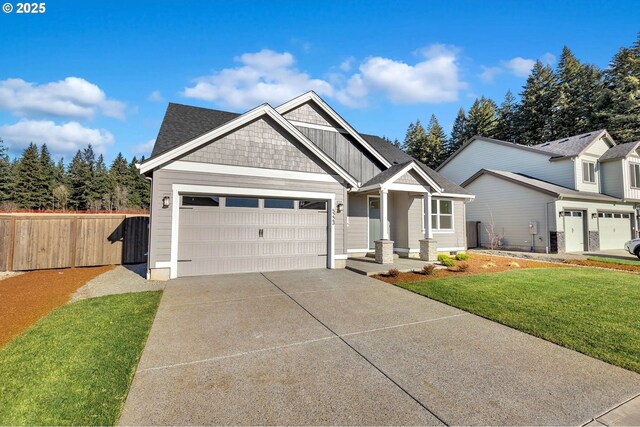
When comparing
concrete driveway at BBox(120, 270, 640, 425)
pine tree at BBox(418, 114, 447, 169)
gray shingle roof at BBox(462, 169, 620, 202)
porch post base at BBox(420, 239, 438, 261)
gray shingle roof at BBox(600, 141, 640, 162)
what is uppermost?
pine tree at BBox(418, 114, 447, 169)

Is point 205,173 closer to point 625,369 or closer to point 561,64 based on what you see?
point 625,369

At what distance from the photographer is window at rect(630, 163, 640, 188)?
19.2 metres

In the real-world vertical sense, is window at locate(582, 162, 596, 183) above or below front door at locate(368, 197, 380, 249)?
above

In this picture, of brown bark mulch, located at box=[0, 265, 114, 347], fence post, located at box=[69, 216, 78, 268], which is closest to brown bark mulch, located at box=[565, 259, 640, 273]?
brown bark mulch, located at box=[0, 265, 114, 347]

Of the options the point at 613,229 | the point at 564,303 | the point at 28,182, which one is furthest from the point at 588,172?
the point at 28,182

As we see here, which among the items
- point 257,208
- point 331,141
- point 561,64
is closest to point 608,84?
point 561,64

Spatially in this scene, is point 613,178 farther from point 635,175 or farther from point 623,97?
point 623,97

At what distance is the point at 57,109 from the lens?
907 inches

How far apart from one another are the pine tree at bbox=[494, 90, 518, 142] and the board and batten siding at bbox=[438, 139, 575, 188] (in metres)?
18.1

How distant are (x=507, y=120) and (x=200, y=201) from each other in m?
42.2

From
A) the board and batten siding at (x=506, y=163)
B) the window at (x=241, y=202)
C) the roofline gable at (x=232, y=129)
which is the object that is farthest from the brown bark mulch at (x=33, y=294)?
the board and batten siding at (x=506, y=163)

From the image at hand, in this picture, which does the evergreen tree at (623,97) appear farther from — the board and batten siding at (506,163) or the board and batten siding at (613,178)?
the board and batten siding at (506,163)

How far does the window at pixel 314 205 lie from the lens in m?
9.79

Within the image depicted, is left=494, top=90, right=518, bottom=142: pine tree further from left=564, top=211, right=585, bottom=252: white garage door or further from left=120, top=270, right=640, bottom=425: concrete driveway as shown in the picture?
left=120, top=270, right=640, bottom=425: concrete driveway
